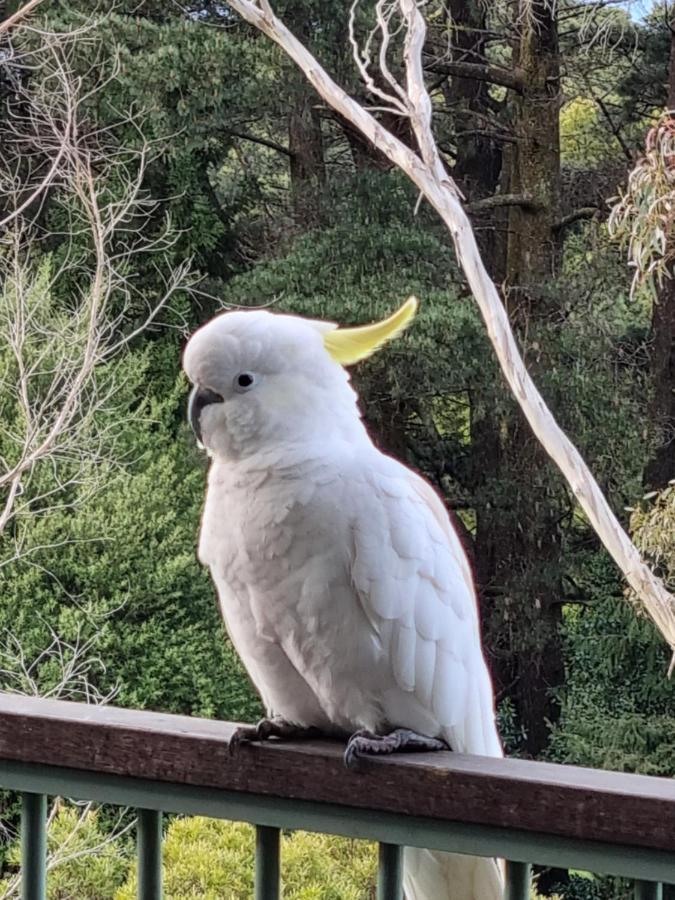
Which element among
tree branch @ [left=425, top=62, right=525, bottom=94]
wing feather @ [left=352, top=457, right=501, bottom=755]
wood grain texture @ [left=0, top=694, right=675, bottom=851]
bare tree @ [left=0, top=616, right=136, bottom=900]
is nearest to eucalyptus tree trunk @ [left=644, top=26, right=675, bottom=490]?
tree branch @ [left=425, top=62, right=525, bottom=94]

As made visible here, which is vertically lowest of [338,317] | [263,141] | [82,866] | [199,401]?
[82,866]

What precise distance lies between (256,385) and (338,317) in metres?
3.90

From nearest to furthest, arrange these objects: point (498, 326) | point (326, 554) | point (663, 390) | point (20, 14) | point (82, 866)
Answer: point (326, 554) < point (20, 14) < point (498, 326) < point (82, 866) < point (663, 390)

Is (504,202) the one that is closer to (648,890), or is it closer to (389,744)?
(389,744)

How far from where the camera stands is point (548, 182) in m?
5.48

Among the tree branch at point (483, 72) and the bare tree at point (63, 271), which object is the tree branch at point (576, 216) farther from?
the bare tree at point (63, 271)

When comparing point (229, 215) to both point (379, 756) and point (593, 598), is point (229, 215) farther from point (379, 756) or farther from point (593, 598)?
point (379, 756)

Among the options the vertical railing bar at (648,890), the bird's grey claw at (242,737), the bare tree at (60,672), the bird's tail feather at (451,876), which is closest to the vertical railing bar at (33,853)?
the bird's grey claw at (242,737)

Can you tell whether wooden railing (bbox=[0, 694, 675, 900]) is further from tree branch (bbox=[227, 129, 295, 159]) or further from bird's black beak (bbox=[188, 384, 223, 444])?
tree branch (bbox=[227, 129, 295, 159])

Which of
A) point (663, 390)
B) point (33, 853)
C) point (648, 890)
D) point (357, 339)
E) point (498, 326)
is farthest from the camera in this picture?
point (663, 390)

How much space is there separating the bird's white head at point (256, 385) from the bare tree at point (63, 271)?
3.25 meters

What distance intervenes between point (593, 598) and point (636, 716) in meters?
0.62

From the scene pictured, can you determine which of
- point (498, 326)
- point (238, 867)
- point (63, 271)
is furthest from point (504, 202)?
point (238, 867)

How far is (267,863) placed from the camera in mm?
703
